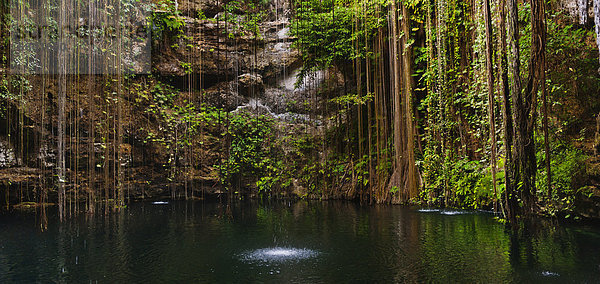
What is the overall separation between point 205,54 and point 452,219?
30.1 ft

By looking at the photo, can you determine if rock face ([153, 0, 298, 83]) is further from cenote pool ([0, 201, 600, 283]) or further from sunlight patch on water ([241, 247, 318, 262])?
sunlight patch on water ([241, 247, 318, 262])

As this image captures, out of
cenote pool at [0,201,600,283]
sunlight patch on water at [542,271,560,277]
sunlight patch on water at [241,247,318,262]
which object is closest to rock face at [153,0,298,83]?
cenote pool at [0,201,600,283]

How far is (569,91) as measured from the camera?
5461mm

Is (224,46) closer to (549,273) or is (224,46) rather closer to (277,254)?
(277,254)

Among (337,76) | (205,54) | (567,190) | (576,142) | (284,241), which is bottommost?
(284,241)

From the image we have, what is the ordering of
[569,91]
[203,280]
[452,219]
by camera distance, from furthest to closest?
[452,219] → [569,91] → [203,280]

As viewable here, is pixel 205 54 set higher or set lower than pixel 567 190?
higher

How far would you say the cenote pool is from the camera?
3.10m

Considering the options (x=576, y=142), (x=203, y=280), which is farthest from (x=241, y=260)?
(x=576, y=142)

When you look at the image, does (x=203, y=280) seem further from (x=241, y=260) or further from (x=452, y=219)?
(x=452, y=219)

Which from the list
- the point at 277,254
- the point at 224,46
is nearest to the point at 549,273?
the point at 277,254

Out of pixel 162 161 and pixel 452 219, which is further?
pixel 162 161

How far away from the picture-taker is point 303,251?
13.5 ft

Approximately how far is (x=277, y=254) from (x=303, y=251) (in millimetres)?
306
